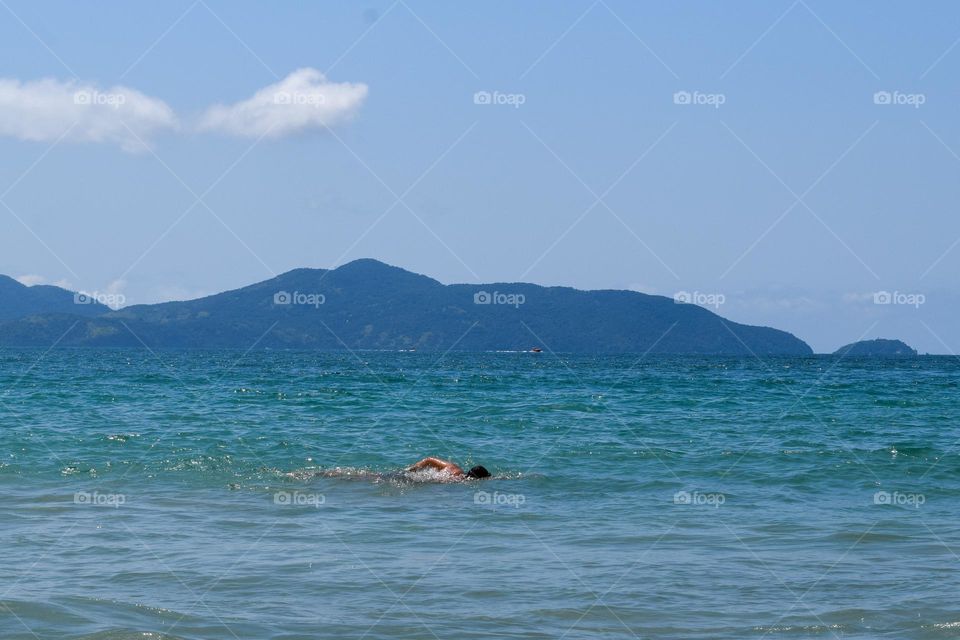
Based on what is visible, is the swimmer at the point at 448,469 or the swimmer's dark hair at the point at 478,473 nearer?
the swimmer at the point at 448,469

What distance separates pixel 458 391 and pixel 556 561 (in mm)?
33364

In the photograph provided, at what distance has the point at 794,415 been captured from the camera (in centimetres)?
3322

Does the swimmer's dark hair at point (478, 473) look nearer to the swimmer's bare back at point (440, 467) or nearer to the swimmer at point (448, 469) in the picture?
the swimmer at point (448, 469)

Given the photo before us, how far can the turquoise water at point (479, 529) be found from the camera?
10.1 meters

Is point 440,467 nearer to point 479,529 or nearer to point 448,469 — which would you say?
point 448,469

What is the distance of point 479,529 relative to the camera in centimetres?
1430

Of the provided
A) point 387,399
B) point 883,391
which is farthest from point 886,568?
point 883,391

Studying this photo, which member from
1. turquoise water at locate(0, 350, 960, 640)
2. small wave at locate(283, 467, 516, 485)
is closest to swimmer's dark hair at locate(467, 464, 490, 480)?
small wave at locate(283, 467, 516, 485)

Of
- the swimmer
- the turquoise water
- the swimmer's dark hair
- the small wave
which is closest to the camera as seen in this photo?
the turquoise water

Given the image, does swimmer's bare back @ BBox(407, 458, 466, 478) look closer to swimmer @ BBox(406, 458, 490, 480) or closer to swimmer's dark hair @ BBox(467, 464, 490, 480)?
swimmer @ BBox(406, 458, 490, 480)

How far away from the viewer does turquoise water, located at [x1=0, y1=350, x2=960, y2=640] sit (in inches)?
396

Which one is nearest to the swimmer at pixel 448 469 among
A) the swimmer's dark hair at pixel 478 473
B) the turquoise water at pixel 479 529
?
the swimmer's dark hair at pixel 478 473

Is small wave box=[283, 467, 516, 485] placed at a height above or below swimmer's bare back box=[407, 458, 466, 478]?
below

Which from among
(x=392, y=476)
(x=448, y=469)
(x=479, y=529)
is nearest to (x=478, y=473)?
(x=448, y=469)
